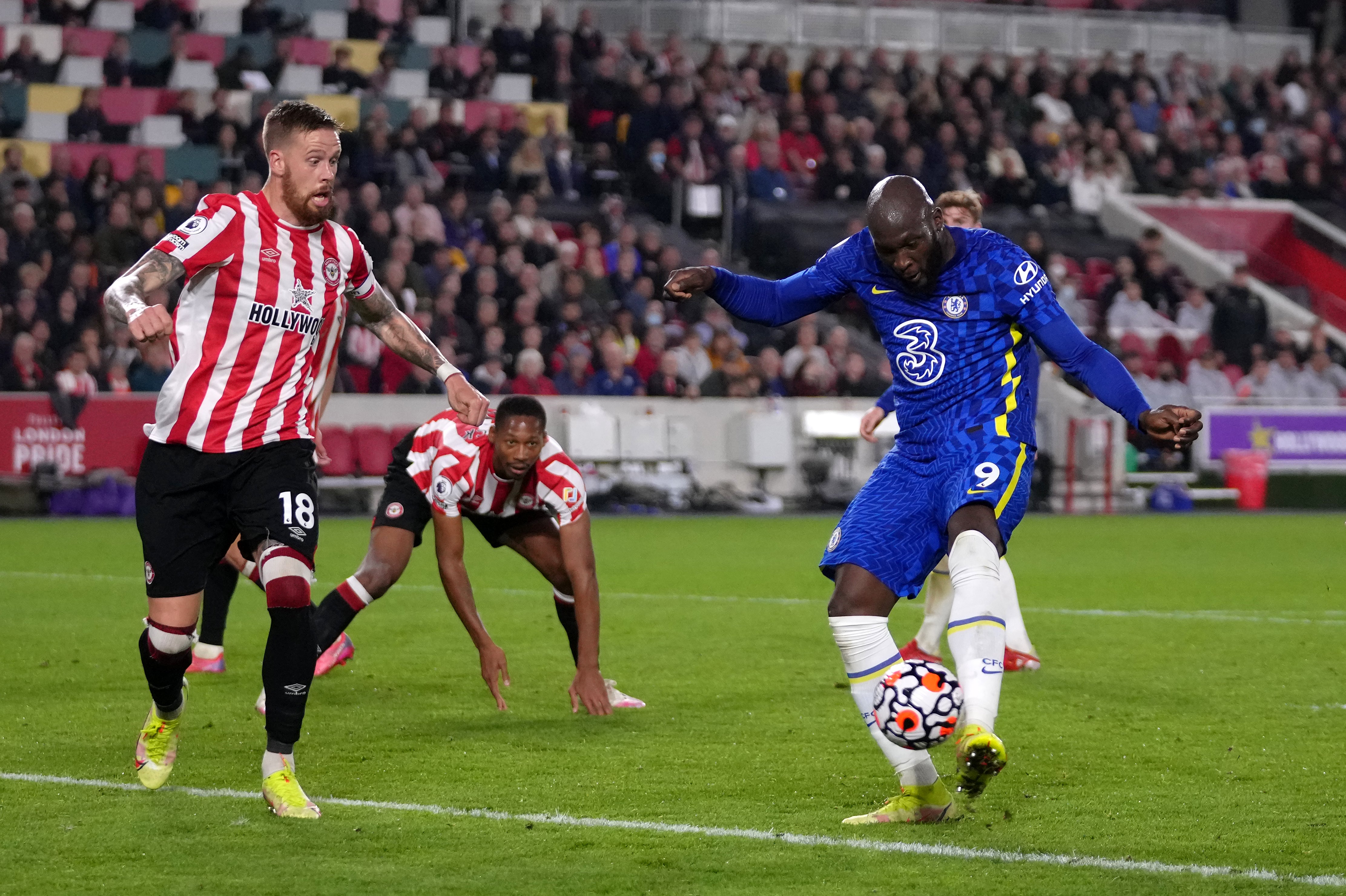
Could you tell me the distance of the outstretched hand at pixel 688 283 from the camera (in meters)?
5.67

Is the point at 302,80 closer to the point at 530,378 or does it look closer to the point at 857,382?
the point at 530,378

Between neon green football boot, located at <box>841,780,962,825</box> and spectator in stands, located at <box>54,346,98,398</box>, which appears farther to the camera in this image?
spectator in stands, located at <box>54,346,98,398</box>

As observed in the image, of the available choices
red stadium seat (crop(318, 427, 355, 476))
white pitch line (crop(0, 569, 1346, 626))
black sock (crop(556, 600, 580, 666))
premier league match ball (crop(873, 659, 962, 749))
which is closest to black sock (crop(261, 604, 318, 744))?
premier league match ball (crop(873, 659, 962, 749))

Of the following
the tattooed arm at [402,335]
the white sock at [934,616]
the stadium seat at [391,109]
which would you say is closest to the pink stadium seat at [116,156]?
the stadium seat at [391,109]

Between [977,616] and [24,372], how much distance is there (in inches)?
626

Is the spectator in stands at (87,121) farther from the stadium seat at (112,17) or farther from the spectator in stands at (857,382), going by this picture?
the spectator in stands at (857,382)

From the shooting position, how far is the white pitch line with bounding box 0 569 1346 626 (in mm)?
11531

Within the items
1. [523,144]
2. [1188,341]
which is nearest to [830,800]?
[523,144]

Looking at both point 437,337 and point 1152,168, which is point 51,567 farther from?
point 1152,168

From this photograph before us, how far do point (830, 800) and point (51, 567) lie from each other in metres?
9.78

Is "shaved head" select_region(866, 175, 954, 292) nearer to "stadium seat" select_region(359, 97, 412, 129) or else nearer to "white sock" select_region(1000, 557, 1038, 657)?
"white sock" select_region(1000, 557, 1038, 657)

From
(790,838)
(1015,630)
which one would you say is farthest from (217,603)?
(790,838)

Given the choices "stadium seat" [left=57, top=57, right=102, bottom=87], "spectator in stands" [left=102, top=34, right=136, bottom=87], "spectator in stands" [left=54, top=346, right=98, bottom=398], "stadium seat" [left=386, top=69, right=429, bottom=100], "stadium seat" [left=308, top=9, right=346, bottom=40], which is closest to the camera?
"spectator in stands" [left=54, top=346, right=98, bottom=398]

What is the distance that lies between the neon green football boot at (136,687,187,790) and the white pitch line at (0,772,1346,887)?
6 cm
